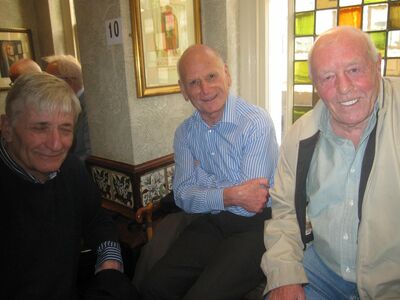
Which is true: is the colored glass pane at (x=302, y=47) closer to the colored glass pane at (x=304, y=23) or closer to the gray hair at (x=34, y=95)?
the colored glass pane at (x=304, y=23)

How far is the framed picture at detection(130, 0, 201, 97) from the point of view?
1.72 meters

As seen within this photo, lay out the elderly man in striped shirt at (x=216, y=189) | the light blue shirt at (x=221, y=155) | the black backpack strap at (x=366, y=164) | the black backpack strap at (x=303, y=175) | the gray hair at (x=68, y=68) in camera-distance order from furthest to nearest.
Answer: the gray hair at (x=68, y=68)
the light blue shirt at (x=221, y=155)
the elderly man in striped shirt at (x=216, y=189)
the black backpack strap at (x=303, y=175)
the black backpack strap at (x=366, y=164)

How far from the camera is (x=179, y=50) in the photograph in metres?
1.98

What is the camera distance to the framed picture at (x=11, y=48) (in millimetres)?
3471

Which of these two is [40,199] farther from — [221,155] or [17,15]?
[17,15]

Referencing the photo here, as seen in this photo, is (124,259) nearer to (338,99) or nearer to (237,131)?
(237,131)

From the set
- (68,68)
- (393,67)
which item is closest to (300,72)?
(393,67)

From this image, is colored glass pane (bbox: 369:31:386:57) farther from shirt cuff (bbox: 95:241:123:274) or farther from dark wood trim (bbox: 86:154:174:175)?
shirt cuff (bbox: 95:241:123:274)

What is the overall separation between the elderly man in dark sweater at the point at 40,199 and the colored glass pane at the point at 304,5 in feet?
4.87

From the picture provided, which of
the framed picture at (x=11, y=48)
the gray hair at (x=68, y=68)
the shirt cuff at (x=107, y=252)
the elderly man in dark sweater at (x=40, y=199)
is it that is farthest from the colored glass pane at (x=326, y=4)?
the framed picture at (x=11, y=48)

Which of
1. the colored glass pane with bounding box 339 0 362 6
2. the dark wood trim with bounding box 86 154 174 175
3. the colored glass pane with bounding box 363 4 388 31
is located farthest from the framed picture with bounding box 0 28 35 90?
the colored glass pane with bounding box 363 4 388 31

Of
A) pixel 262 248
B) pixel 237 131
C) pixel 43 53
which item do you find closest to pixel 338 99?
pixel 237 131

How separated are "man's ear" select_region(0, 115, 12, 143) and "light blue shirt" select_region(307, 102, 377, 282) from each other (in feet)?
3.43

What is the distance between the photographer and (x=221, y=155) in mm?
1495
